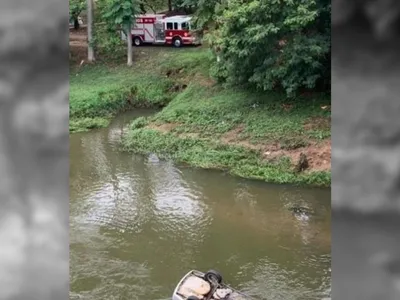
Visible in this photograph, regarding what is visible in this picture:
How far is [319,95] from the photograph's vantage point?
6.36 m

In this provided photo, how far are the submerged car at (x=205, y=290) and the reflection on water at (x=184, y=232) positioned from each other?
0.26 m

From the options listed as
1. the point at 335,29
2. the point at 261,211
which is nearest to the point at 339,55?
the point at 335,29

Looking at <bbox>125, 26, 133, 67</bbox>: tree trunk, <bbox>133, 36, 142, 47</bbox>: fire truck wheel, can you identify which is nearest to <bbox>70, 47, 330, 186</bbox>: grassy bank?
<bbox>125, 26, 133, 67</bbox>: tree trunk

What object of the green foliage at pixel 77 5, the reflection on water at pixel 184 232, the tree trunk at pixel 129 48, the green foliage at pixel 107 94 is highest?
the green foliage at pixel 77 5

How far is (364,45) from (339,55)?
0.03m

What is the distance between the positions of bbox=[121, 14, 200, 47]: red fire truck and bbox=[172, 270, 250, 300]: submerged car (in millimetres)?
6062

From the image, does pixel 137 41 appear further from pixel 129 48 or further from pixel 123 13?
pixel 123 13

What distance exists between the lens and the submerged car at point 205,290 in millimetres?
3340

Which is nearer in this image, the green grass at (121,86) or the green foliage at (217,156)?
the green foliage at (217,156)

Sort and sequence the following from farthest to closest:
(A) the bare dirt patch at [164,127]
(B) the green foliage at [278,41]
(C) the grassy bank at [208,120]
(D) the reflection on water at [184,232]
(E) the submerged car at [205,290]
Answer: (A) the bare dirt patch at [164,127], (B) the green foliage at [278,41], (C) the grassy bank at [208,120], (D) the reflection on water at [184,232], (E) the submerged car at [205,290]

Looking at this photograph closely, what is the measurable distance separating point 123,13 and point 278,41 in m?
2.96

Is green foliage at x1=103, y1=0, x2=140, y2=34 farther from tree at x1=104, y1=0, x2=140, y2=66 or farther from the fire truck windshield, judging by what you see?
the fire truck windshield

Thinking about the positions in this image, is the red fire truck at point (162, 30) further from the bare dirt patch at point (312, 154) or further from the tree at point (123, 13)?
the bare dirt patch at point (312, 154)

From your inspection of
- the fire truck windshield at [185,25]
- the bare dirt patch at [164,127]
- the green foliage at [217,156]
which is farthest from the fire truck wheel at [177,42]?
the green foliage at [217,156]
